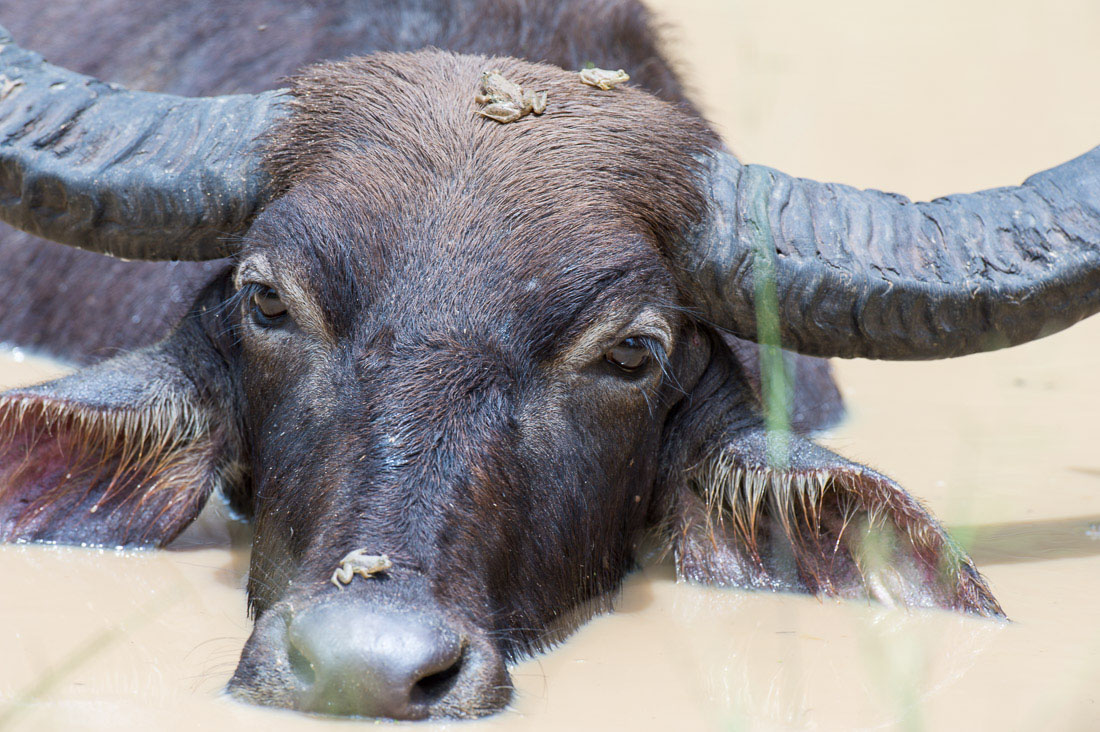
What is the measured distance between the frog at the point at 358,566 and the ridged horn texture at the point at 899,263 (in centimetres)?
140

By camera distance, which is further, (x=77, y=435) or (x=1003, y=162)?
(x=1003, y=162)

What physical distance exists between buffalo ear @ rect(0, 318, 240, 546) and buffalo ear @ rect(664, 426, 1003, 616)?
149 cm

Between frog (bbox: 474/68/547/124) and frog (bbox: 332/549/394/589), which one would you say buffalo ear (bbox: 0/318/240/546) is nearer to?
frog (bbox: 474/68/547/124)

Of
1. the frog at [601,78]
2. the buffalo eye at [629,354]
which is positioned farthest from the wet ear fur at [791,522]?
the frog at [601,78]

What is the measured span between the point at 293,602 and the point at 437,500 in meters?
A: 0.42

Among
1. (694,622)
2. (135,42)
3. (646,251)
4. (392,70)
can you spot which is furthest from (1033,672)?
(135,42)

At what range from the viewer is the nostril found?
8.22 feet

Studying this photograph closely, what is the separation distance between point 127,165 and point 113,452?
35.0 inches

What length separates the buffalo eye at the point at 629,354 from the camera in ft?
11.0

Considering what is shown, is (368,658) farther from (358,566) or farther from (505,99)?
(505,99)

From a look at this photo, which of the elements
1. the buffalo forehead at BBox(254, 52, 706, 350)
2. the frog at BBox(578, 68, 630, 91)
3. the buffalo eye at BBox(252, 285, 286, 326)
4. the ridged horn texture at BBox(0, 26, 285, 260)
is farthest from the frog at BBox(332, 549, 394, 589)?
the frog at BBox(578, 68, 630, 91)

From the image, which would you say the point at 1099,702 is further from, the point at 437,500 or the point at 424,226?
the point at 424,226

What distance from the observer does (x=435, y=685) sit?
255cm

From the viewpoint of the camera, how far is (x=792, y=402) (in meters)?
4.48
